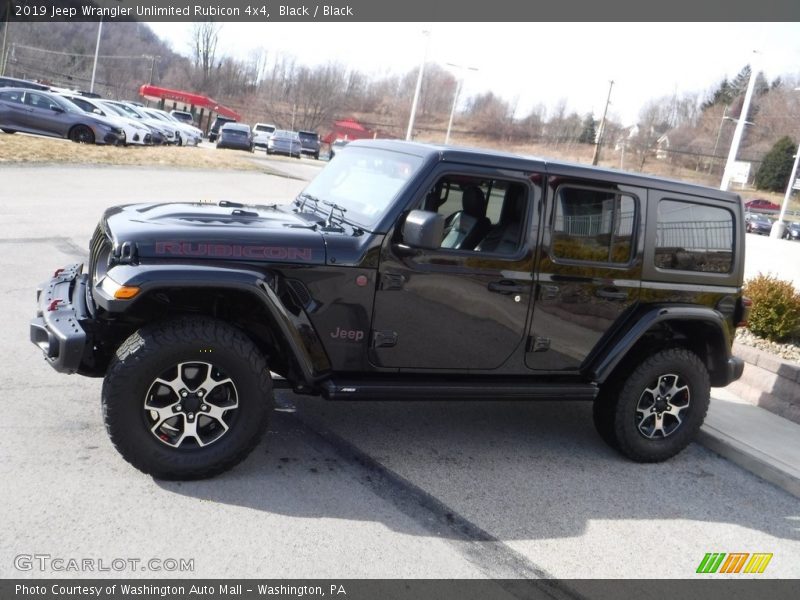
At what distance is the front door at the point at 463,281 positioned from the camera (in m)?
4.36

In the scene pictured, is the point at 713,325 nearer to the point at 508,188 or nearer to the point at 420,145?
the point at 508,188

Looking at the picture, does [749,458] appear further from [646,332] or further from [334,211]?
[334,211]

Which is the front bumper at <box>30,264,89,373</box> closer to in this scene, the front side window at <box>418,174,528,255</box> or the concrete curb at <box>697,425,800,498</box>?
the front side window at <box>418,174,528,255</box>

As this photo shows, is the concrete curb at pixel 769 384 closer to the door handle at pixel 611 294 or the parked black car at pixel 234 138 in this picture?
the door handle at pixel 611 294

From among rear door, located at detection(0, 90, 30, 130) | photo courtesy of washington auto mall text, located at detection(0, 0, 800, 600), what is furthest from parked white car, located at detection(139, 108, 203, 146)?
photo courtesy of washington auto mall text, located at detection(0, 0, 800, 600)

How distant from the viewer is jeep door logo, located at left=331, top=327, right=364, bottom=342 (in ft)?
14.0

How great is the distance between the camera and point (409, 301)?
438 cm

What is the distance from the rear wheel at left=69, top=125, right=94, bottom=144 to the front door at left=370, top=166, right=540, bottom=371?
2045 cm

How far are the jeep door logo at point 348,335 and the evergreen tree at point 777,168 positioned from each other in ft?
178

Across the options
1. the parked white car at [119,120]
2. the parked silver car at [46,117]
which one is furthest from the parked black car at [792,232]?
the parked silver car at [46,117]

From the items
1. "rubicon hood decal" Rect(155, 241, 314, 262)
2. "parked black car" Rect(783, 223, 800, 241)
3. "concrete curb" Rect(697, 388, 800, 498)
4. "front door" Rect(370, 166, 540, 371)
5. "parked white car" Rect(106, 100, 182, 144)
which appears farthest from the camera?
"parked black car" Rect(783, 223, 800, 241)

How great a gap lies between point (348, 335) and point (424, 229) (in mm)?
739

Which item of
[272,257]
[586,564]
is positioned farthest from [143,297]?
[586,564]
